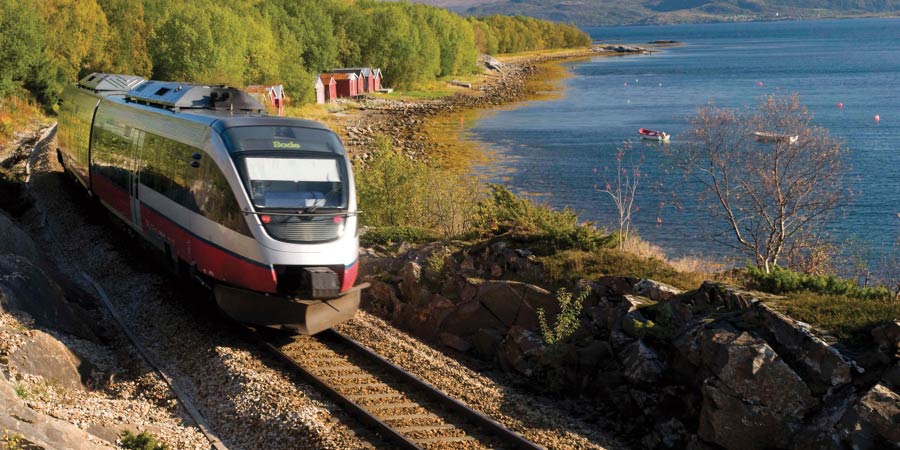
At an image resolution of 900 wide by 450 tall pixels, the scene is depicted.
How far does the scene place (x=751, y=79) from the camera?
122 metres

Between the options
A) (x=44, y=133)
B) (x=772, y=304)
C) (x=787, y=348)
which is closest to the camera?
(x=787, y=348)

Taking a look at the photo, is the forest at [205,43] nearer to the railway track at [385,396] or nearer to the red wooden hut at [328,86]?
the red wooden hut at [328,86]

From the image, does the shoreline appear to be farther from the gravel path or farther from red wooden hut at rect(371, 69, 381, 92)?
the gravel path

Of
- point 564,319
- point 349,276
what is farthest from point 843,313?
point 349,276

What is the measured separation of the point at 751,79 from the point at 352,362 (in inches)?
4684

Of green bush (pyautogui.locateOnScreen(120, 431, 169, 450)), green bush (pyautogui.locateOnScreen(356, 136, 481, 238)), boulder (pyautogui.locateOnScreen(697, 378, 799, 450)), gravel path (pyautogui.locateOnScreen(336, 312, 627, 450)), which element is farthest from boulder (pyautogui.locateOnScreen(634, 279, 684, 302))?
green bush (pyautogui.locateOnScreen(356, 136, 481, 238))

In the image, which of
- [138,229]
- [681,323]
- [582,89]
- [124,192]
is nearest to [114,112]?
[124,192]

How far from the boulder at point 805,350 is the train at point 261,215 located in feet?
21.5

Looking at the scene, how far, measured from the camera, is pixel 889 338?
11266mm

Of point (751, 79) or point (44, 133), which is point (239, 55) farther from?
point (751, 79)

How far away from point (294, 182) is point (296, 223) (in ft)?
2.85

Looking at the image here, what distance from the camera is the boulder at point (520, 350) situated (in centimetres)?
1452

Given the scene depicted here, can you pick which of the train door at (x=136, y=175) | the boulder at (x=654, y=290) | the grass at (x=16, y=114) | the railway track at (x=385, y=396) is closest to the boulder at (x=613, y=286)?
the boulder at (x=654, y=290)

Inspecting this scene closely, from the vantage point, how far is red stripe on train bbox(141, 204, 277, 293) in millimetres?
13703
